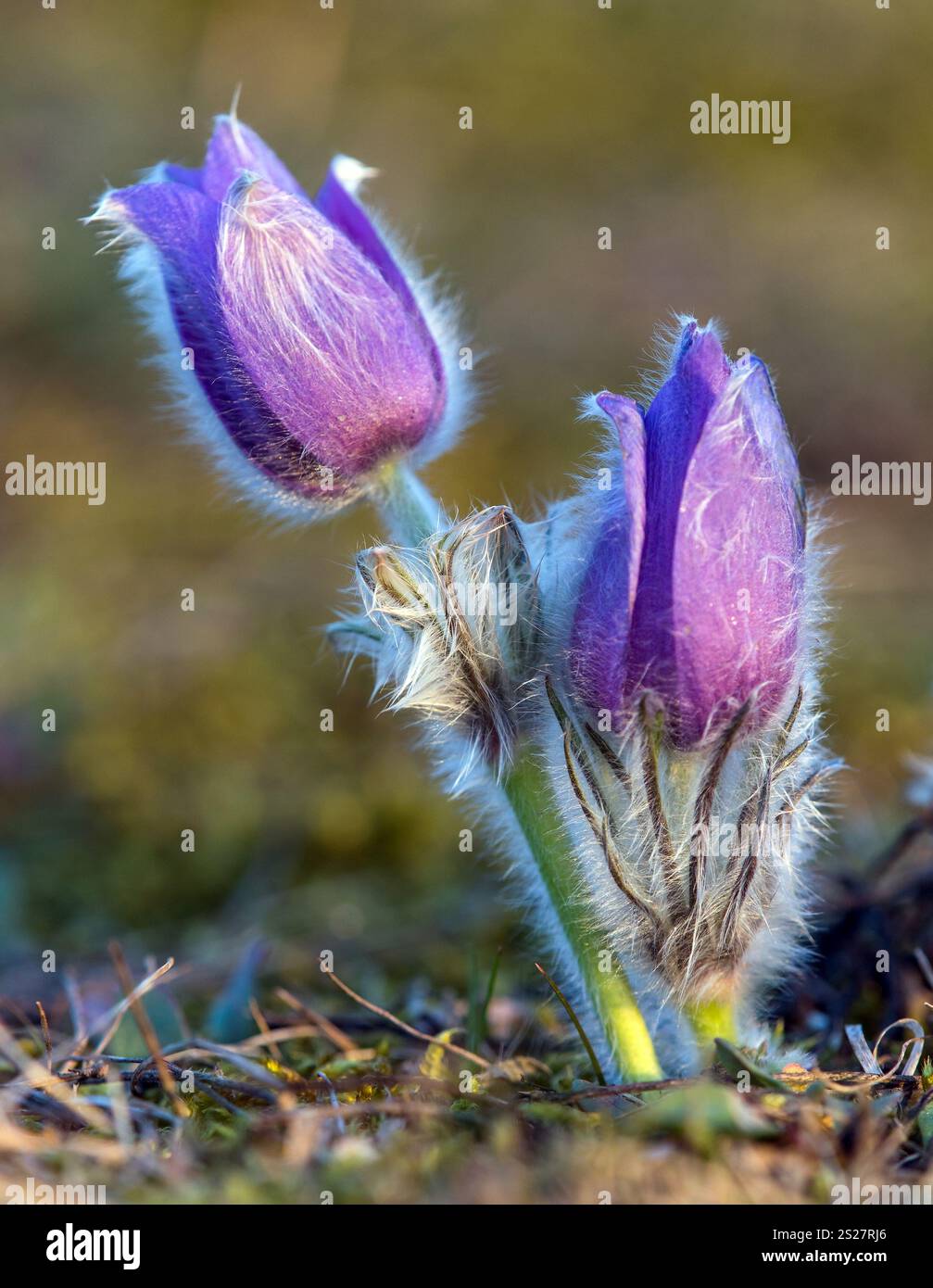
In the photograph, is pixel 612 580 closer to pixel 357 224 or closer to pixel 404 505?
pixel 404 505

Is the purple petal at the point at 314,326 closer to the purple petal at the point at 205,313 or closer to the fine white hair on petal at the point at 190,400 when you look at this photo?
the purple petal at the point at 205,313

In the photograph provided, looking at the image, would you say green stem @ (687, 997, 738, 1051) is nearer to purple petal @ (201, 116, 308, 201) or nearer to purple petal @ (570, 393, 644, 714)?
purple petal @ (570, 393, 644, 714)

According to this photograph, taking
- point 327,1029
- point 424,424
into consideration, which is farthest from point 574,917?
point 424,424

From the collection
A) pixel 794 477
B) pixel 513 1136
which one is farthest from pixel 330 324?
pixel 513 1136

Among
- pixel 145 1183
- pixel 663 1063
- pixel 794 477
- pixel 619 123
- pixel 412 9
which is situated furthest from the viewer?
pixel 412 9

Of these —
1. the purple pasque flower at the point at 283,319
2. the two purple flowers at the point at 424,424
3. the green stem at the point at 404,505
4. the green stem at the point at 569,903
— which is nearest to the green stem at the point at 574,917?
the green stem at the point at 569,903

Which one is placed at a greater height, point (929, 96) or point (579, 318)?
point (929, 96)

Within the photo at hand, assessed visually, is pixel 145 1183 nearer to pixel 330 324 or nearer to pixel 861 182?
pixel 330 324
